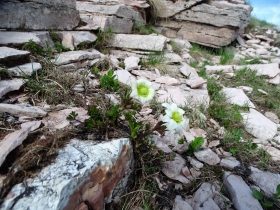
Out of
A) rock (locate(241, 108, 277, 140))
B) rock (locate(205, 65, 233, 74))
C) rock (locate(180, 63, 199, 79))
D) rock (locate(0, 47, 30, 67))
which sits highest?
rock (locate(0, 47, 30, 67))

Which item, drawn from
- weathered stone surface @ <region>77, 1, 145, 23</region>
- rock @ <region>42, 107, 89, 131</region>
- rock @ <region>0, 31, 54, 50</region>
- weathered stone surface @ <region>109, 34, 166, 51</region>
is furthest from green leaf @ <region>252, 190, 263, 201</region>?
weathered stone surface @ <region>77, 1, 145, 23</region>

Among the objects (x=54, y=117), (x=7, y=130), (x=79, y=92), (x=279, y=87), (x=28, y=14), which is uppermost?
(x=28, y=14)

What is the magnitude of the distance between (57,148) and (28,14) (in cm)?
262

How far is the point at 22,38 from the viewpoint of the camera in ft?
8.70

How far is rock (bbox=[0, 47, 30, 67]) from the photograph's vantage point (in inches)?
83.8

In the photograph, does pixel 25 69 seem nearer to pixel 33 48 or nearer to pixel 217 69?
pixel 33 48

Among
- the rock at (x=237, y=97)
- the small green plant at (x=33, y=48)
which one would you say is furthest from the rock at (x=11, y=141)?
the rock at (x=237, y=97)

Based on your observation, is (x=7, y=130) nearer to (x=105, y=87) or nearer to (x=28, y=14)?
(x=105, y=87)

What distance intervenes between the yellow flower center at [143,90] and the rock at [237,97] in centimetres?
216

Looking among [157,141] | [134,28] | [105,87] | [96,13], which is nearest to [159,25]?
[134,28]

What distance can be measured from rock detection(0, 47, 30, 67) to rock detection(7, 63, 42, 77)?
83 mm

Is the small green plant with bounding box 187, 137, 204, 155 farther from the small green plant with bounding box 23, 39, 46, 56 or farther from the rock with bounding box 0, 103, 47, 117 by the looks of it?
the small green plant with bounding box 23, 39, 46, 56

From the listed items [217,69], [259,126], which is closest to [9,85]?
[259,126]

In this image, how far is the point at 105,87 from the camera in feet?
8.18
